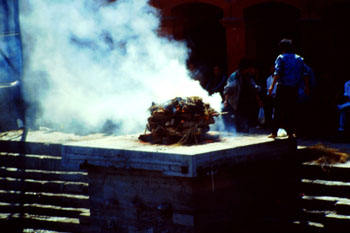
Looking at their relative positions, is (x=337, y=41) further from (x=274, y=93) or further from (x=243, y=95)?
(x=243, y=95)

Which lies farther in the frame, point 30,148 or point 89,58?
point 89,58

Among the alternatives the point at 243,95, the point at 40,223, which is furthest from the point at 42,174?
the point at 243,95

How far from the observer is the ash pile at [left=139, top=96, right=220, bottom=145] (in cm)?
729

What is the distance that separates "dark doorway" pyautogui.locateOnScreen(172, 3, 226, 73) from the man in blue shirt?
23.1ft

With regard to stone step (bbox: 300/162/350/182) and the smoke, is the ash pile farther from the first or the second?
the smoke

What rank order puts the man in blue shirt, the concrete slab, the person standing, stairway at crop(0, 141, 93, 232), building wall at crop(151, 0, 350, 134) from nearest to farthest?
the concrete slab < the man in blue shirt < stairway at crop(0, 141, 93, 232) < the person standing < building wall at crop(151, 0, 350, 134)

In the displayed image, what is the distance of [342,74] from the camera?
12031 millimetres

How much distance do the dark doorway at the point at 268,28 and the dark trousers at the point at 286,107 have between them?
5.87m

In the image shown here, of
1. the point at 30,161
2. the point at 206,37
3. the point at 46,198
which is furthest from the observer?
the point at 206,37

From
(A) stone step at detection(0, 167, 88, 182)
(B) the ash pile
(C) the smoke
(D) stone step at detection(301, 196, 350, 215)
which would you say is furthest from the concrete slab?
(C) the smoke

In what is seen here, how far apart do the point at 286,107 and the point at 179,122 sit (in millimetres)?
1716

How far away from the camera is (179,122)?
746 centimetres

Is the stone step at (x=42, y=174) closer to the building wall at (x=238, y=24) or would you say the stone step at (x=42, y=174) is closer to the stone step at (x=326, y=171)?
the stone step at (x=326, y=171)

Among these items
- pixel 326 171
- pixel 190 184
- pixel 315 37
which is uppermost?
pixel 315 37
